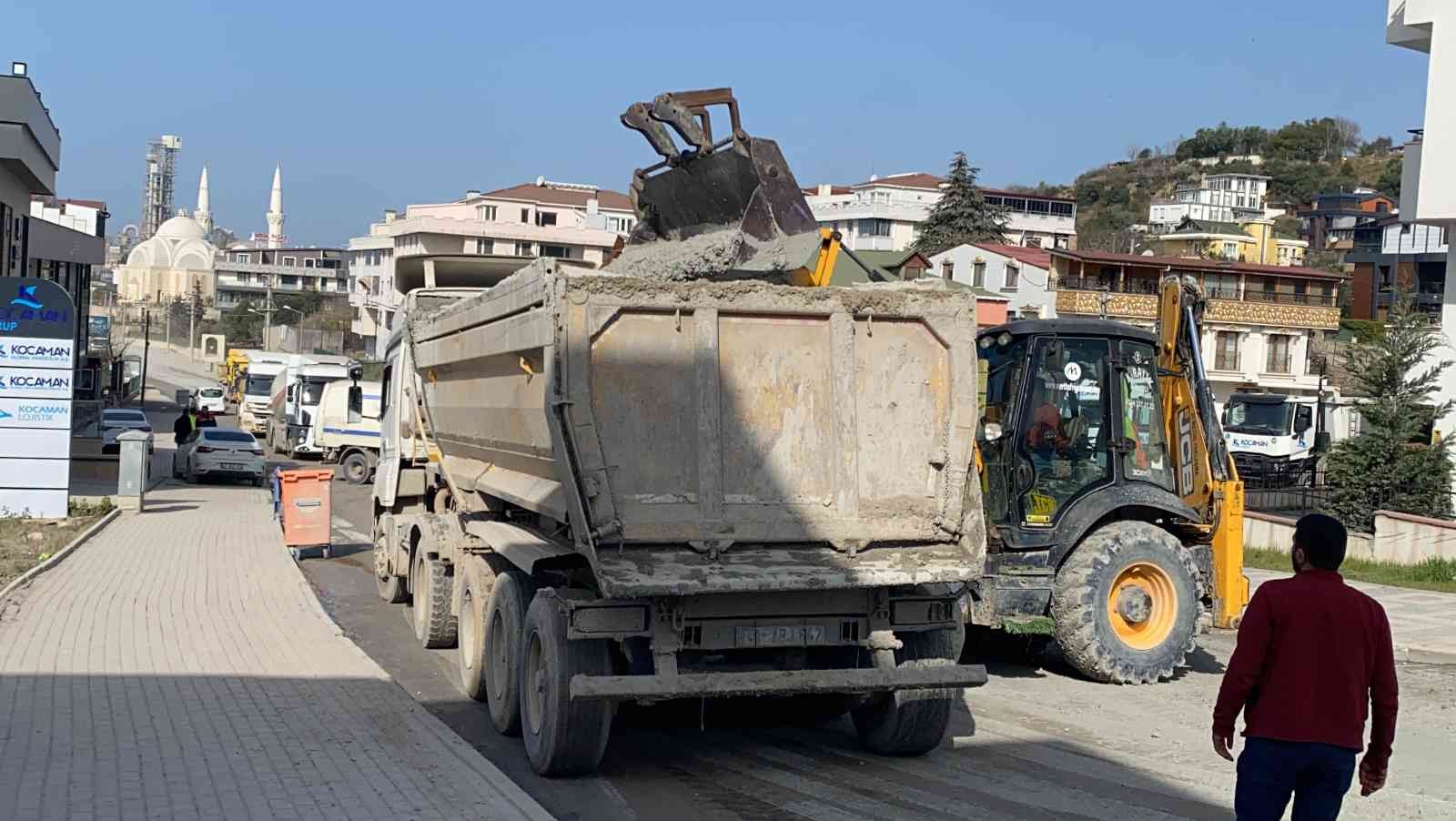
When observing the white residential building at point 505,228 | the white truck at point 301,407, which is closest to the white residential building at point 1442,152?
the white truck at point 301,407

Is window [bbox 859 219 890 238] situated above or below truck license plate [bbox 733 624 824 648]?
above

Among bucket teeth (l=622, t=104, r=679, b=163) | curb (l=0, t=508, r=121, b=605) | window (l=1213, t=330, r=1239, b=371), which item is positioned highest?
window (l=1213, t=330, r=1239, b=371)

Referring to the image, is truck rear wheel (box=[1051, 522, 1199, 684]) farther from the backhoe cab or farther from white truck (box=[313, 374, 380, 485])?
white truck (box=[313, 374, 380, 485])

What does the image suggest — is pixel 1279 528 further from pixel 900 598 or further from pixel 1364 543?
pixel 900 598

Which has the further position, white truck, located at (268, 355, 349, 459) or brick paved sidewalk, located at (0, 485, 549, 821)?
white truck, located at (268, 355, 349, 459)

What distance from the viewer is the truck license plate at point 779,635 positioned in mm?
8156

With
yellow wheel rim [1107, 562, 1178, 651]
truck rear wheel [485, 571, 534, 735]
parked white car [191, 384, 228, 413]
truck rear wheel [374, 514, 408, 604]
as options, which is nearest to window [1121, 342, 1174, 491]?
yellow wheel rim [1107, 562, 1178, 651]

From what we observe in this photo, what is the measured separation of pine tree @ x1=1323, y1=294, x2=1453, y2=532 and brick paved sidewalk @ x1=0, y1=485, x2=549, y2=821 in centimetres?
1689

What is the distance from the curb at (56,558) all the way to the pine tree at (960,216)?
5847 cm

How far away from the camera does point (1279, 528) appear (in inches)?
914

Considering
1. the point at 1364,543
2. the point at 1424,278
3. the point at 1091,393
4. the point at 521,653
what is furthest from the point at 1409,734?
the point at 1424,278

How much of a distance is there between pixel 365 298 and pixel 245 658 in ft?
286

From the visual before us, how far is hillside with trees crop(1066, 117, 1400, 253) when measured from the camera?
132m

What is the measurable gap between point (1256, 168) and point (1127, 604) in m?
140
